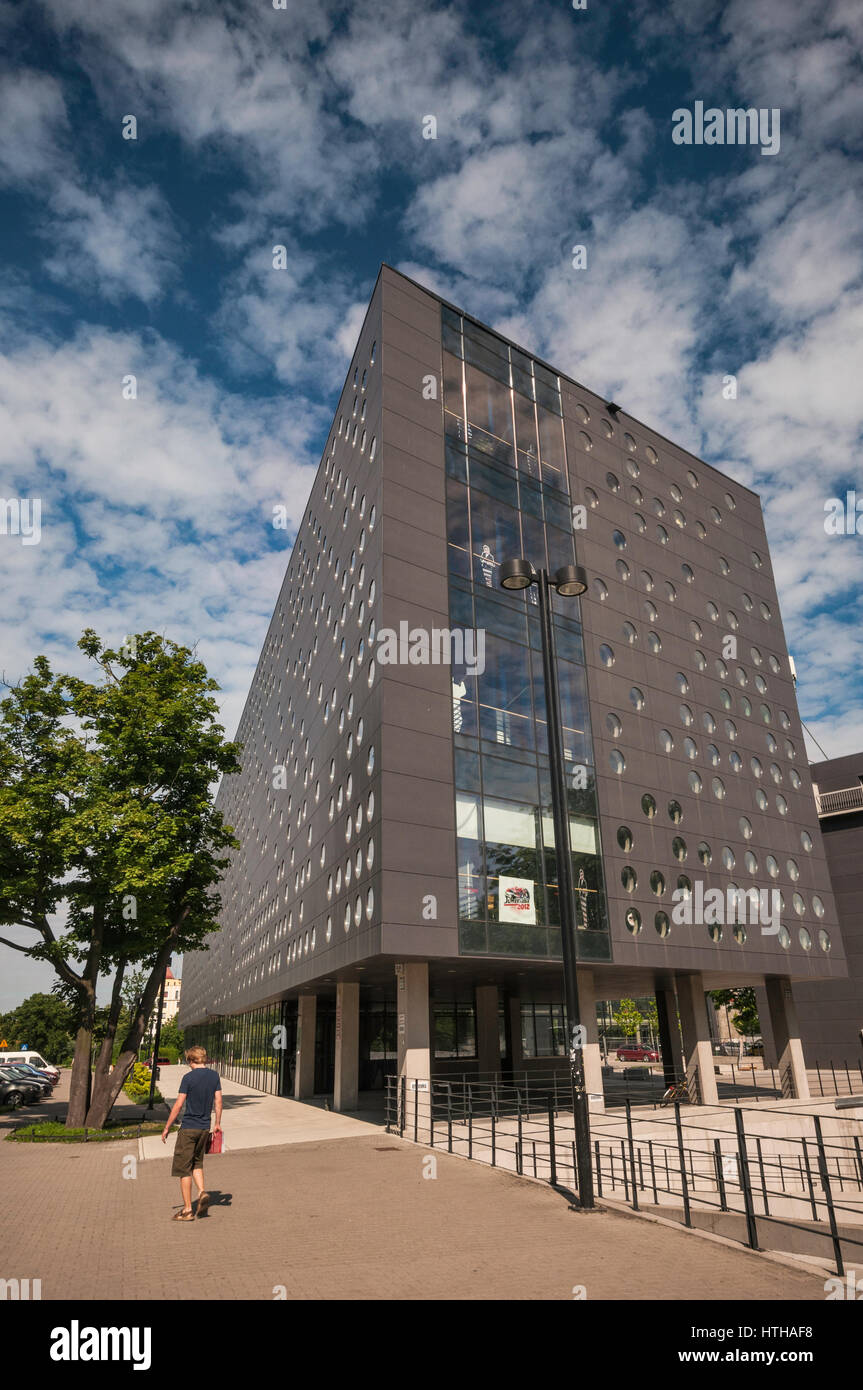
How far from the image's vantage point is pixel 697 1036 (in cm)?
2936

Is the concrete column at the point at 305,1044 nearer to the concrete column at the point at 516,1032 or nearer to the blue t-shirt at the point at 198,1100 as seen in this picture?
the concrete column at the point at 516,1032

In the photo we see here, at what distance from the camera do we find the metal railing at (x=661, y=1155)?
34.0 feet

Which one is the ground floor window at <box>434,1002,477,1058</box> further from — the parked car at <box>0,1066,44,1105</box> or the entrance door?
the parked car at <box>0,1066,44,1105</box>

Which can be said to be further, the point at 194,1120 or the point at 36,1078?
the point at 36,1078

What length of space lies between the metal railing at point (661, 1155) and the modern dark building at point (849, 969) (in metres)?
15.1

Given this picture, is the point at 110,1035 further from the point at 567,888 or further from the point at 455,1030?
the point at 567,888

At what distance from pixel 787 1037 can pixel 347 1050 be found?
17.7m

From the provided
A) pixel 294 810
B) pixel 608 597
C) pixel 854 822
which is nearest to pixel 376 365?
pixel 608 597

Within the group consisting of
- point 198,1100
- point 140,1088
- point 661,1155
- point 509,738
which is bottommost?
point 140,1088

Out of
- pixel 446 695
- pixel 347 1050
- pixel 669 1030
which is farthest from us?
pixel 669 1030

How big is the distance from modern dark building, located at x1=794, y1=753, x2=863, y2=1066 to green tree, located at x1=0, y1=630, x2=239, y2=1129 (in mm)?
30977

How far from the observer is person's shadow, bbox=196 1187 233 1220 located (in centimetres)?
1007

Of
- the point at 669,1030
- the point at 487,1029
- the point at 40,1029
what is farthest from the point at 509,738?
the point at 40,1029
